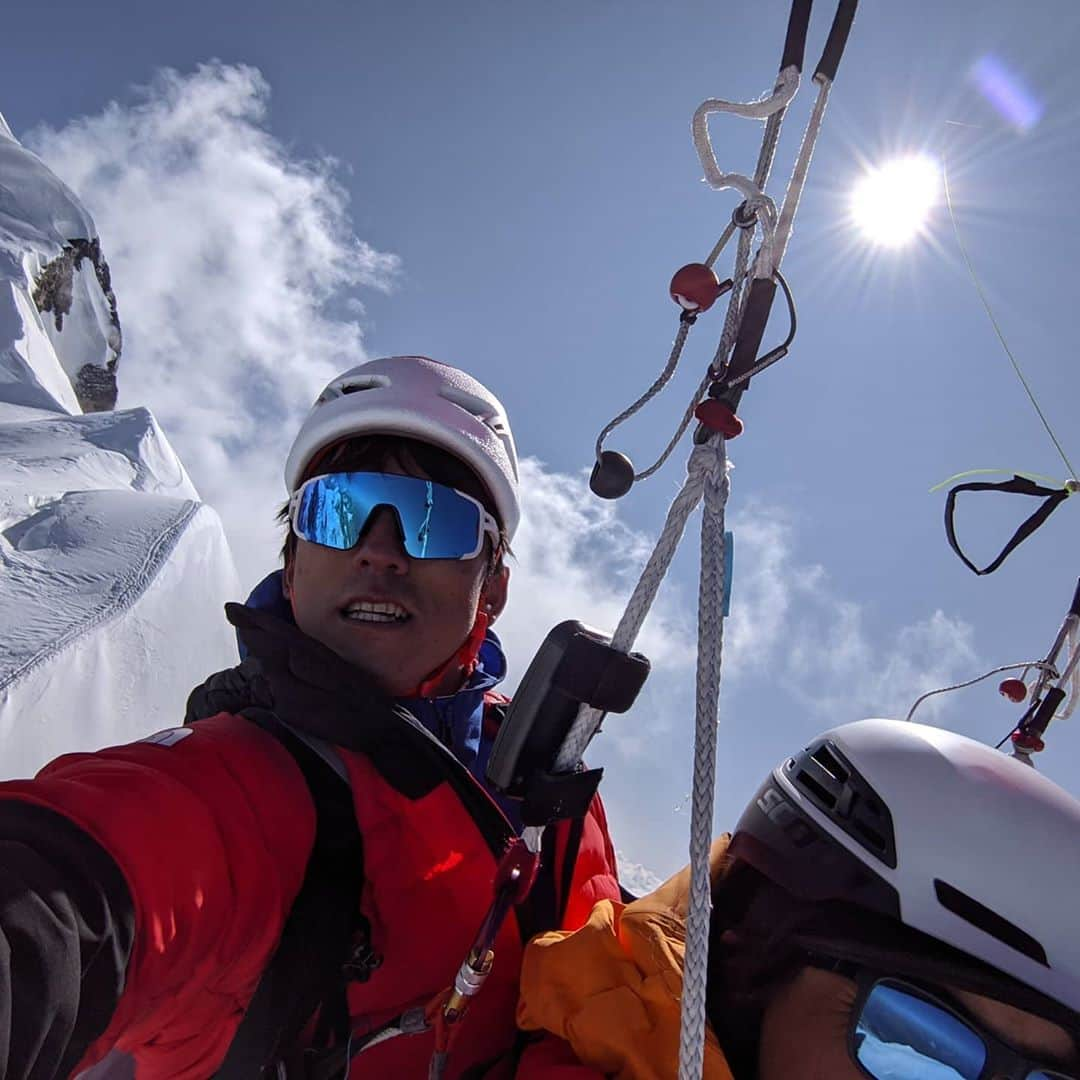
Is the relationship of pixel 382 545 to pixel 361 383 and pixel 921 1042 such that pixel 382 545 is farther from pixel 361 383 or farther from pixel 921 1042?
pixel 921 1042

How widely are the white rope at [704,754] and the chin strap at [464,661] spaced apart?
787 millimetres

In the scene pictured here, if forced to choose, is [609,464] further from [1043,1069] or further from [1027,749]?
[1027,749]

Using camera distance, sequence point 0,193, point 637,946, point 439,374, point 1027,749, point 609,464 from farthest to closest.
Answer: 1. point 0,193
2. point 1027,749
3. point 439,374
4. point 609,464
5. point 637,946

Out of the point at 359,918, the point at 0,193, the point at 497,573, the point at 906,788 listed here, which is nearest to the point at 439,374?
the point at 497,573

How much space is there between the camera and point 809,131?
1.09 metres

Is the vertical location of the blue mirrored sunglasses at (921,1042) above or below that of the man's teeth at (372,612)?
below

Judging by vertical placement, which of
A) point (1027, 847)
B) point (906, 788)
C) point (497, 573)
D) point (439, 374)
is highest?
point (439, 374)

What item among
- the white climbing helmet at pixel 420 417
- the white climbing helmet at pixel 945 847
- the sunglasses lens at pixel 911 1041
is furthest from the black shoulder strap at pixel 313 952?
the white climbing helmet at pixel 420 417

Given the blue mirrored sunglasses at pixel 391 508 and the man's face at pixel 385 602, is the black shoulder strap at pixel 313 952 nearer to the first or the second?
the man's face at pixel 385 602

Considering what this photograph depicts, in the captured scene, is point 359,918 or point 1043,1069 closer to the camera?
point 1043,1069

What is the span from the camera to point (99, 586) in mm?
5969

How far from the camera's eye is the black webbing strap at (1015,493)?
2.32 metres

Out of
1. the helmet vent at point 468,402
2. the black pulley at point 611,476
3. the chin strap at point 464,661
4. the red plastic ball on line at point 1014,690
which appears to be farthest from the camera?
the red plastic ball on line at point 1014,690

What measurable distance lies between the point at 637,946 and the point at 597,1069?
0.17m
